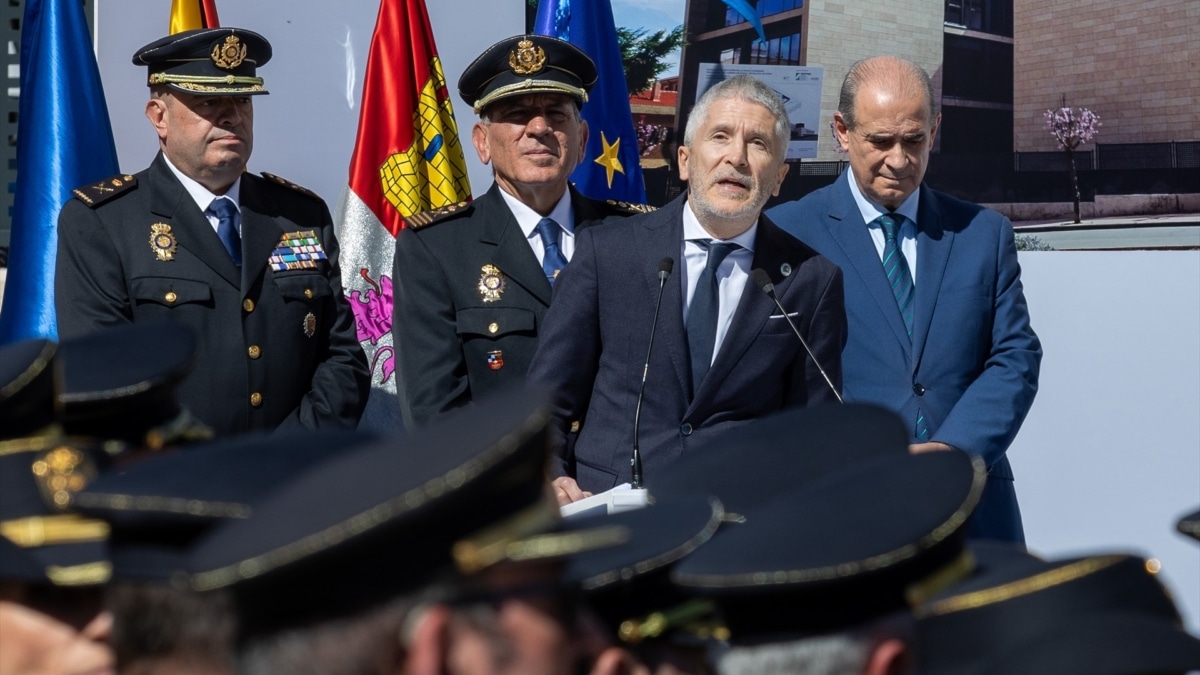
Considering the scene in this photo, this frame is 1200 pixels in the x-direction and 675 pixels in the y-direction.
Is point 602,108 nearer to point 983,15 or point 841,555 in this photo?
point 983,15

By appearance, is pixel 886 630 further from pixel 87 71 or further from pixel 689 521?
pixel 87 71

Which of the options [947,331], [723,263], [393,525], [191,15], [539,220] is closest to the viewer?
[393,525]

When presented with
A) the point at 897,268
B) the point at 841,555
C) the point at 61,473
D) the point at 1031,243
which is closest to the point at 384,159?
the point at 897,268

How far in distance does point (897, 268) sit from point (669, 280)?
81cm

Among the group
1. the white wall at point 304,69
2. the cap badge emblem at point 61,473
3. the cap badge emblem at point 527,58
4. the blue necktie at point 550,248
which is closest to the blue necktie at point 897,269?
the blue necktie at point 550,248

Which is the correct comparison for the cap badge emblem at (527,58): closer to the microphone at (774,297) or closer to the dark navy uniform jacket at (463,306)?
the dark navy uniform jacket at (463,306)

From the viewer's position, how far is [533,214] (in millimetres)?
4492

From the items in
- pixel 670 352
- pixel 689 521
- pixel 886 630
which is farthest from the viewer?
pixel 670 352

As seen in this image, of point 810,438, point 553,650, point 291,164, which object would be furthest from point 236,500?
point 291,164

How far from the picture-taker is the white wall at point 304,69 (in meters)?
5.43

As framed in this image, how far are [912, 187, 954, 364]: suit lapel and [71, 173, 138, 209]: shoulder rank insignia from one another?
227cm

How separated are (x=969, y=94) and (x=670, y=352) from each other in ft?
8.46

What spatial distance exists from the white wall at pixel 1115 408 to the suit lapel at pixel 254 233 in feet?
9.02

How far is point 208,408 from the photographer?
14.4 feet
